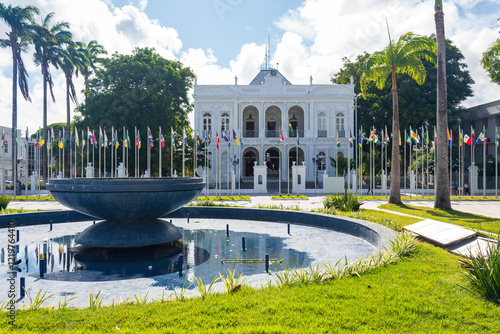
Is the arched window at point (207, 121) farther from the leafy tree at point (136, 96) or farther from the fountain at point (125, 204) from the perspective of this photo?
the fountain at point (125, 204)

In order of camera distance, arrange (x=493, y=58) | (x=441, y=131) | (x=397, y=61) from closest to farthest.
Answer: (x=441, y=131), (x=397, y=61), (x=493, y=58)

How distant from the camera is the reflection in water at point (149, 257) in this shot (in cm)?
657

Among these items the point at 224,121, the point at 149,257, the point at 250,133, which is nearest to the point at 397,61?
the point at 149,257

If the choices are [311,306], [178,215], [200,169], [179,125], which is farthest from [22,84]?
[311,306]

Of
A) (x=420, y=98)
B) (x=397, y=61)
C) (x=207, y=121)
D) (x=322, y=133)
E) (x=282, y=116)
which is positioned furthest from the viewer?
(x=322, y=133)

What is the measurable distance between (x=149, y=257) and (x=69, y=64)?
119ft

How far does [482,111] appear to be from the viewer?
139 ft

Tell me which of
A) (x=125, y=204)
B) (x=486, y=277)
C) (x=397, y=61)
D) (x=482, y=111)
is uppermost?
(x=482, y=111)

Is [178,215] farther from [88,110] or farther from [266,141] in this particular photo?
[266,141]

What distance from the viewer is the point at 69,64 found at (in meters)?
37.2

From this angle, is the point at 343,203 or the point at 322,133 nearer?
the point at 343,203

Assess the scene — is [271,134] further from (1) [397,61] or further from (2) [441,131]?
(2) [441,131]

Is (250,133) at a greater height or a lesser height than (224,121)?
lesser

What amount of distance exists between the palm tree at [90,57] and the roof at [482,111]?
44.2 meters
